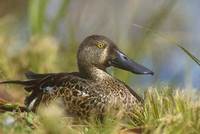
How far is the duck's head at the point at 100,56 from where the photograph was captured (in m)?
5.28

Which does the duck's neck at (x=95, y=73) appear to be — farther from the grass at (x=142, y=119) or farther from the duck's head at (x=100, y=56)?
the grass at (x=142, y=119)

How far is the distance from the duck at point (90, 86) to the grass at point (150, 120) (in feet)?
0.92

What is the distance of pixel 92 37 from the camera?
17.5 ft

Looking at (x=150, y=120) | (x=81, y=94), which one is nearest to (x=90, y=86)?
(x=81, y=94)

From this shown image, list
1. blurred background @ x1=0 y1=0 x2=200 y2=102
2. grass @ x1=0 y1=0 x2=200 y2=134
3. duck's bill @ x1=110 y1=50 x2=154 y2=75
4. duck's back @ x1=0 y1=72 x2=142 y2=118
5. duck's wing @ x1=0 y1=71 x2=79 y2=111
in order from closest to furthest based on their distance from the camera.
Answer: grass @ x1=0 y1=0 x2=200 y2=134
duck's back @ x1=0 y1=72 x2=142 y2=118
duck's wing @ x1=0 y1=71 x2=79 y2=111
duck's bill @ x1=110 y1=50 x2=154 y2=75
blurred background @ x1=0 y1=0 x2=200 y2=102

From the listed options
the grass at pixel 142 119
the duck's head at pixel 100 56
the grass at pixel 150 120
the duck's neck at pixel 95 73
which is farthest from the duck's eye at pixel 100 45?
the grass at pixel 150 120

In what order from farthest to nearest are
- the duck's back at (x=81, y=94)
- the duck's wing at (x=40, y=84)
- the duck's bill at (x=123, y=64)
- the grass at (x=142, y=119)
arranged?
the duck's bill at (x=123, y=64)
the duck's wing at (x=40, y=84)
the duck's back at (x=81, y=94)
the grass at (x=142, y=119)

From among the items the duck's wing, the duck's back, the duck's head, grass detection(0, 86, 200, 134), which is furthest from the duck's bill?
grass detection(0, 86, 200, 134)

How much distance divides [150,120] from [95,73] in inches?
41.2

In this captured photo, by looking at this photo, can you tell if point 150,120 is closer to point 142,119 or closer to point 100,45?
point 142,119

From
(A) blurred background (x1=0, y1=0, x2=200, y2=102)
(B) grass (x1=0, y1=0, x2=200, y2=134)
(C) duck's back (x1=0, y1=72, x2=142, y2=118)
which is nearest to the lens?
(B) grass (x1=0, y1=0, x2=200, y2=134)

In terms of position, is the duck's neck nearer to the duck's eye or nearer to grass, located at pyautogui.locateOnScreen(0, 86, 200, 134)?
the duck's eye

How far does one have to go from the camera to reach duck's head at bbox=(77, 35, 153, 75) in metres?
5.28

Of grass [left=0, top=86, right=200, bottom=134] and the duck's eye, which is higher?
the duck's eye
